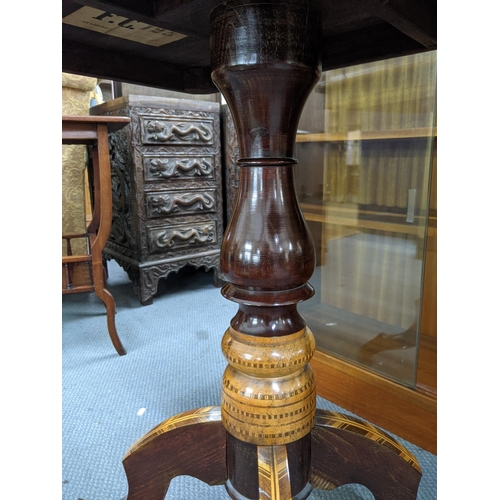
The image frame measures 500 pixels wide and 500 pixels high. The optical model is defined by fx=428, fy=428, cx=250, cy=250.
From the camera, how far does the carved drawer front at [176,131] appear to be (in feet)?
5.23

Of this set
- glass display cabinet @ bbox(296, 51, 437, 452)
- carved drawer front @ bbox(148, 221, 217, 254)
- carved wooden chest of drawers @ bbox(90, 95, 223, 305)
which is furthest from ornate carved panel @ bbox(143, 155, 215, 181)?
glass display cabinet @ bbox(296, 51, 437, 452)

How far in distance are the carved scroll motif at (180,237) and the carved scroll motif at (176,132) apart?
0.34 metres

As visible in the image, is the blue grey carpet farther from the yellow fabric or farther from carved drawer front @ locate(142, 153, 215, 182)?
carved drawer front @ locate(142, 153, 215, 182)

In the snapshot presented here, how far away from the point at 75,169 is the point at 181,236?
0.59 metres

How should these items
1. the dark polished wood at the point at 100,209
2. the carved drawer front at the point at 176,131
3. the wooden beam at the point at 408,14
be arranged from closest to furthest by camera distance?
the wooden beam at the point at 408,14 → the dark polished wood at the point at 100,209 → the carved drawer front at the point at 176,131

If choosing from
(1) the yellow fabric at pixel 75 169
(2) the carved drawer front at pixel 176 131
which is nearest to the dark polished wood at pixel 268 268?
(2) the carved drawer front at pixel 176 131

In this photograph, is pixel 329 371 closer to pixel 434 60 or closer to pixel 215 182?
pixel 434 60

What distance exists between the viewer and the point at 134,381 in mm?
1107

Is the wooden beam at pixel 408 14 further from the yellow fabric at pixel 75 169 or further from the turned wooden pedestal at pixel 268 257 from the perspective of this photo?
the yellow fabric at pixel 75 169

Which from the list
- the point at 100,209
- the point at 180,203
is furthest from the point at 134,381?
the point at 180,203

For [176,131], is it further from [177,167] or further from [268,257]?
[268,257]

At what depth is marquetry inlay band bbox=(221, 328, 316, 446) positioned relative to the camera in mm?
442

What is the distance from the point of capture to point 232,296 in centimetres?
46

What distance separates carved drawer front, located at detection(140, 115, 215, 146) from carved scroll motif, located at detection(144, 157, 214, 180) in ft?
0.21
